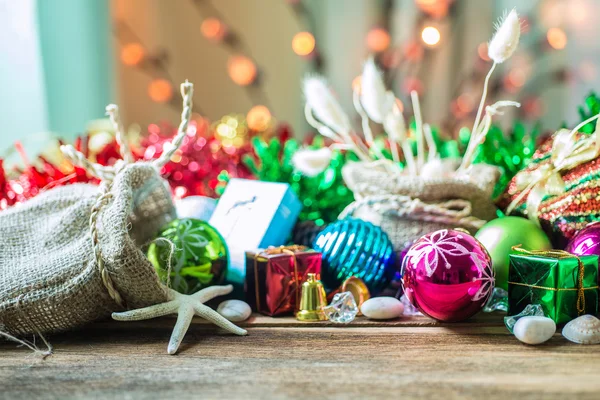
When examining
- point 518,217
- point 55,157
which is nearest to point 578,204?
point 518,217

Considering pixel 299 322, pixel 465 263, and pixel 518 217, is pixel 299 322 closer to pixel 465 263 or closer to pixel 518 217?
pixel 465 263

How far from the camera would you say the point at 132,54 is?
2.16m

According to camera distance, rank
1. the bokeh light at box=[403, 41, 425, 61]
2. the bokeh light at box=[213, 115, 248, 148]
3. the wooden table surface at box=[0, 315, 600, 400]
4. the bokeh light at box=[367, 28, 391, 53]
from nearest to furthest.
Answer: the wooden table surface at box=[0, 315, 600, 400]
the bokeh light at box=[213, 115, 248, 148]
the bokeh light at box=[403, 41, 425, 61]
the bokeh light at box=[367, 28, 391, 53]

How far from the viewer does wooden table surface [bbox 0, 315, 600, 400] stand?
46 cm

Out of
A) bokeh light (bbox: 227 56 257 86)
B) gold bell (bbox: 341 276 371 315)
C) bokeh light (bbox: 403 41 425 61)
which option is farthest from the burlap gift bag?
bokeh light (bbox: 227 56 257 86)

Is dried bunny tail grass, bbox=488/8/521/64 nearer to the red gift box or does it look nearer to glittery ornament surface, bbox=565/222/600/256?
glittery ornament surface, bbox=565/222/600/256

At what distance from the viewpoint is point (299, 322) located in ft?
2.05

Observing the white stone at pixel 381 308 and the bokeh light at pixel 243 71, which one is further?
the bokeh light at pixel 243 71

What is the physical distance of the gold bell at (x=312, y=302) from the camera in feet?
2.06

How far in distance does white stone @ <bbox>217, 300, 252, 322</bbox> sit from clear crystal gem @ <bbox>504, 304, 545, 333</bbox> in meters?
0.28

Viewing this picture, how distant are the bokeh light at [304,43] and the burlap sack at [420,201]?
1641 mm

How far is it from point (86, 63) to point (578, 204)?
1390mm

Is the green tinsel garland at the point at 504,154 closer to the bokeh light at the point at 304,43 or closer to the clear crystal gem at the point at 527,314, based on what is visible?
the clear crystal gem at the point at 527,314

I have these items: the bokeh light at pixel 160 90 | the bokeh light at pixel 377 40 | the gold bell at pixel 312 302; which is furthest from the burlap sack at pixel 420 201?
the bokeh light at pixel 160 90
